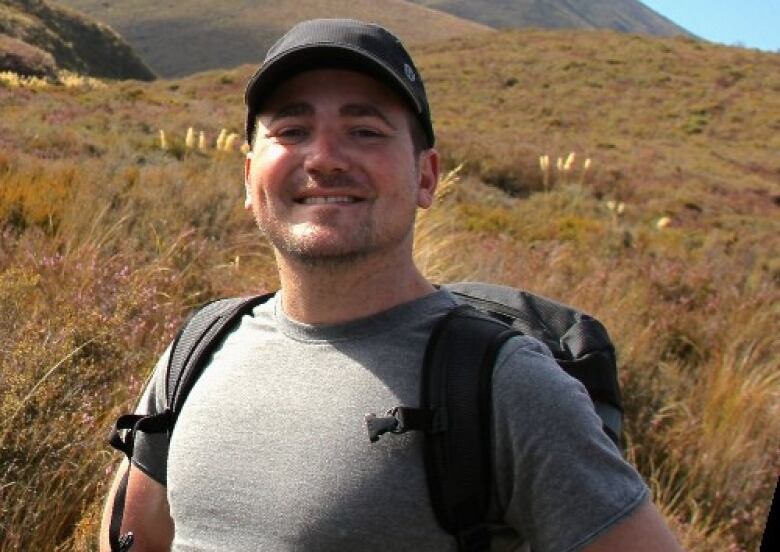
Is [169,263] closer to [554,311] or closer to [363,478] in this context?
[554,311]

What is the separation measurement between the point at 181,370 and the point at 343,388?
1.57ft

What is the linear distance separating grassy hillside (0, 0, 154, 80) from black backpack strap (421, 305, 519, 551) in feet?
168

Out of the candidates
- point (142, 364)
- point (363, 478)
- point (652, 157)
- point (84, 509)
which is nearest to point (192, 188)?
point (142, 364)

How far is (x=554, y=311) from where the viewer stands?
2.05 m

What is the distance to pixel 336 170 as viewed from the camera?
1.72 m

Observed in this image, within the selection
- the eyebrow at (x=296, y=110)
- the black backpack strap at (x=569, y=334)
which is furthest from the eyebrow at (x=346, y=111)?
the black backpack strap at (x=569, y=334)

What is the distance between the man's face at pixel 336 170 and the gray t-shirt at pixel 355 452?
0.52 ft

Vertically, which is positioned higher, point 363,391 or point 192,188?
point 363,391

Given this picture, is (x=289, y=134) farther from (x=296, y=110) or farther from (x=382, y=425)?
(x=382, y=425)

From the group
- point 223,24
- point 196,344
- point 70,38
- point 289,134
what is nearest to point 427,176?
point 289,134

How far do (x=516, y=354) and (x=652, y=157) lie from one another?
28.5 meters

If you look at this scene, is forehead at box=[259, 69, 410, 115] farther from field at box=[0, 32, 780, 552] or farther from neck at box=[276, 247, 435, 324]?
field at box=[0, 32, 780, 552]

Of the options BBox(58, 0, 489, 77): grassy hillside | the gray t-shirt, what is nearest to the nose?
the gray t-shirt

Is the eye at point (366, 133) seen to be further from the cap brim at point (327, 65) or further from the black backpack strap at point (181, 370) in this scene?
the black backpack strap at point (181, 370)
